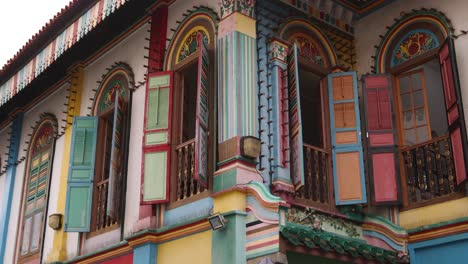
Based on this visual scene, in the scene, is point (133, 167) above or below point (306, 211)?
above

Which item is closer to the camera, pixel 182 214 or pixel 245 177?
pixel 245 177

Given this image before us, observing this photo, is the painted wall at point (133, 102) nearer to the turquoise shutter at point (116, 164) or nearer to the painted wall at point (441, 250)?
the turquoise shutter at point (116, 164)

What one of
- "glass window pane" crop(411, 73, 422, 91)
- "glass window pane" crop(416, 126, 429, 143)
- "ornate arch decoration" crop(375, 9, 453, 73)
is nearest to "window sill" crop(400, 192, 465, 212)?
"glass window pane" crop(416, 126, 429, 143)

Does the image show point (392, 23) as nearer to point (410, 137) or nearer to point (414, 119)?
point (414, 119)

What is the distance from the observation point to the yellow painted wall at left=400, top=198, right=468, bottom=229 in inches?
306

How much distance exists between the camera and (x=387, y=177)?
8.37 metres

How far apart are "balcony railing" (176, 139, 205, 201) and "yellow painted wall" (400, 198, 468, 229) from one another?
2609 mm

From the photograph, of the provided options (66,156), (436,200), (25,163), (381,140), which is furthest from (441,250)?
(25,163)

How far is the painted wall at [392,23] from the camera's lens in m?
8.20

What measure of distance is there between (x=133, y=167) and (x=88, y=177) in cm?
103

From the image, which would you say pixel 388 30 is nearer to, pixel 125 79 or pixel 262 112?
pixel 262 112

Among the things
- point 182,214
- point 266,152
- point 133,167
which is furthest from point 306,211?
point 133,167

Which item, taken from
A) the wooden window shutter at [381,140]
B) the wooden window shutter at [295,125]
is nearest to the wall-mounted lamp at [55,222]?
the wooden window shutter at [295,125]

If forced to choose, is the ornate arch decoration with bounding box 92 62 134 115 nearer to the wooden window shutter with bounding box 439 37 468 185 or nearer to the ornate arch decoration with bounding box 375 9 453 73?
the ornate arch decoration with bounding box 375 9 453 73
